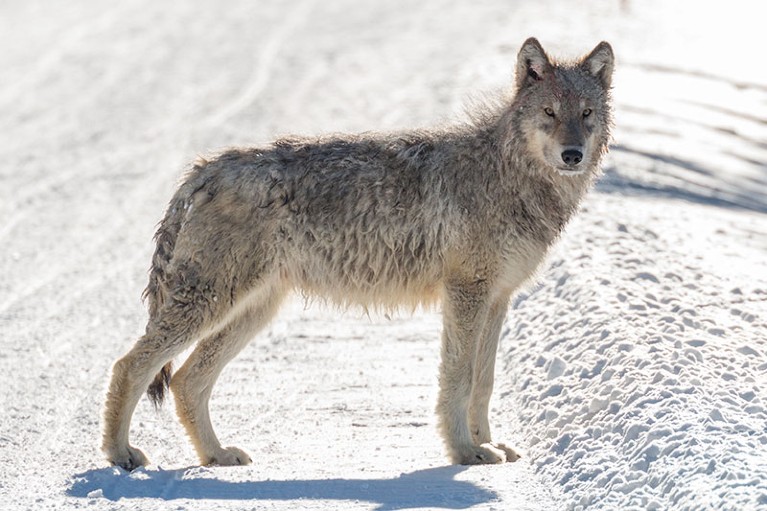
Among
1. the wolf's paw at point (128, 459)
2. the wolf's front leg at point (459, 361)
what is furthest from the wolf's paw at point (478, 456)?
the wolf's paw at point (128, 459)

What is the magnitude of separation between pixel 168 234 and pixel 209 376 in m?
1.03

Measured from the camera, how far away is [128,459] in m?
7.78

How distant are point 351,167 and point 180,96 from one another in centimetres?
1262

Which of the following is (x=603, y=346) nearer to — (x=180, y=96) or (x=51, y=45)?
(x=180, y=96)

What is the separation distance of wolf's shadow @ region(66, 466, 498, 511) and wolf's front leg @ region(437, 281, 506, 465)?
37 cm

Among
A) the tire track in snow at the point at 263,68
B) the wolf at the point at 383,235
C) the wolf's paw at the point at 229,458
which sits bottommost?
the wolf's paw at the point at 229,458

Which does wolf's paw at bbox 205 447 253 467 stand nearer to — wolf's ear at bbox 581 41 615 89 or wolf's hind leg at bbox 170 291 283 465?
wolf's hind leg at bbox 170 291 283 465

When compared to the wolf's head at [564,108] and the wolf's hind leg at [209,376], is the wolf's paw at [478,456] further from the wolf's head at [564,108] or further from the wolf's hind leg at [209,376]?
the wolf's head at [564,108]

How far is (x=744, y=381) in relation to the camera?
780cm

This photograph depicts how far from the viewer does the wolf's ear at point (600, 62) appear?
8.51 meters

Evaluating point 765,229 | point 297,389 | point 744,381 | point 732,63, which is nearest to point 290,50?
point 732,63

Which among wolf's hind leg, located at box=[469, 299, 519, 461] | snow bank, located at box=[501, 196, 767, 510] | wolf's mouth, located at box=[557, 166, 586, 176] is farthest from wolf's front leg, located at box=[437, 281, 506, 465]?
wolf's mouth, located at box=[557, 166, 586, 176]

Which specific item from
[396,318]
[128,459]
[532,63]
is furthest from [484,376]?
[396,318]

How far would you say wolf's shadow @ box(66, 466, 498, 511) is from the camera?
281 inches
